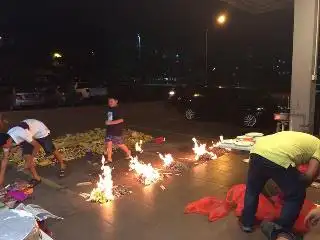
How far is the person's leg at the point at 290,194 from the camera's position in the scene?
4492 mm

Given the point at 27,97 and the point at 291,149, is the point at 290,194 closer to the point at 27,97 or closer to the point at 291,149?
the point at 291,149

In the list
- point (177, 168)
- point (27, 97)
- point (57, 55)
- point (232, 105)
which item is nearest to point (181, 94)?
point (232, 105)

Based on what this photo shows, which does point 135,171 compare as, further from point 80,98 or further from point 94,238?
point 80,98

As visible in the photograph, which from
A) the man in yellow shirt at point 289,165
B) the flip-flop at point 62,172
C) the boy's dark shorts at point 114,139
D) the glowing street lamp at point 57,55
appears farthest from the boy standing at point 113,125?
the glowing street lamp at point 57,55

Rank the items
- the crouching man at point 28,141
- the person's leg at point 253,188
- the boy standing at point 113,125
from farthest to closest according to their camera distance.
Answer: the boy standing at point 113,125
the crouching man at point 28,141
the person's leg at point 253,188

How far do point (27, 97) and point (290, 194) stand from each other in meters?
23.1

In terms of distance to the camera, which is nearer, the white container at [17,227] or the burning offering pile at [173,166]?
the white container at [17,227]

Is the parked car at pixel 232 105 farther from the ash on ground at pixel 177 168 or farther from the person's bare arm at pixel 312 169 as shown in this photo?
the person's bare arm at pixel 312 169

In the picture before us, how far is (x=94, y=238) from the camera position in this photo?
16.2ft

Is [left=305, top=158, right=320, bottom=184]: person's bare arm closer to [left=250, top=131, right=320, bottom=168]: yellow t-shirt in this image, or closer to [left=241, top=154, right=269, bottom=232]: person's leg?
[left=250, top=131, right=320, bottom=168]: yellow t-shirt

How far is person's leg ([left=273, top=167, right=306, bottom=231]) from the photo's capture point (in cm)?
449

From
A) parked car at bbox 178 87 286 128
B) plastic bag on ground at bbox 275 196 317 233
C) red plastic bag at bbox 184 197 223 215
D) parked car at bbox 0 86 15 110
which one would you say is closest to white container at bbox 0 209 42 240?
red plastic bag at bbox 184 197 223 215

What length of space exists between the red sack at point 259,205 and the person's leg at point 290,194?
22.7 inches

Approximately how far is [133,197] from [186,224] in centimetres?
140
